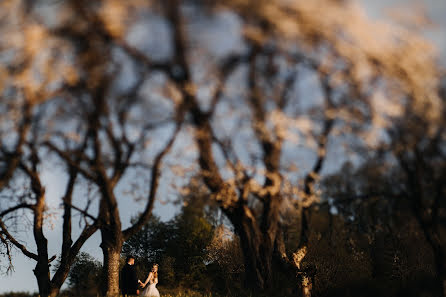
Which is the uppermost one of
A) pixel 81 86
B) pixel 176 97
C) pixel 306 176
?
pixel 81 86

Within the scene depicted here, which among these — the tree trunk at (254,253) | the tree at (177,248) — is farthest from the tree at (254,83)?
the tree at (177,248)

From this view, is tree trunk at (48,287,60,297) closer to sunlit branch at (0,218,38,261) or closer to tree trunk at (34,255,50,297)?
tree trunk at (34,255,50,297)

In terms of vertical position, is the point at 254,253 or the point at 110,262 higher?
the point at 110,262

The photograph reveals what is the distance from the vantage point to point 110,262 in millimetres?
13633

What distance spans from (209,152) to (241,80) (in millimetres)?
2492

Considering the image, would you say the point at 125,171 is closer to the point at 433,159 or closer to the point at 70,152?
the point at 70,152

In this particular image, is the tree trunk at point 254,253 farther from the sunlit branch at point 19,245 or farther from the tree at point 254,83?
the sunlit branch at point 19,245

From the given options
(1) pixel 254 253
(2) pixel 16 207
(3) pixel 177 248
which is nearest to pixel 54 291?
(2) pixel 16 207

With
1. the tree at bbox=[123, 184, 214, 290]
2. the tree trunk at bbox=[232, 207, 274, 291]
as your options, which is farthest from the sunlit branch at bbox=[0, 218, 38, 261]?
the tree at bbox=[123, 184, 214, 290]

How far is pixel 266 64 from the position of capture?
12625 millimetres

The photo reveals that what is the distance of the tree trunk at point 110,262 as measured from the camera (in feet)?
43.4

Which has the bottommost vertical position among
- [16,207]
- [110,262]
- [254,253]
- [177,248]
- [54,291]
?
[54,291]

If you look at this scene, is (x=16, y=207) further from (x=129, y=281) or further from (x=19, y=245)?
(x=129, y=281)

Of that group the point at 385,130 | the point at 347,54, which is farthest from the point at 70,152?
the point at 385,130
